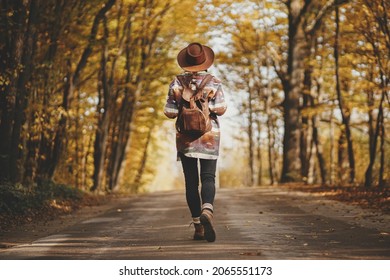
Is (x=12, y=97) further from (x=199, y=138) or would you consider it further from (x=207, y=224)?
(x=207, y=224)

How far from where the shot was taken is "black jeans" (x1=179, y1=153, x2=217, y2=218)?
6859 mm

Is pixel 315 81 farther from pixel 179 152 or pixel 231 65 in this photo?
pixel 179 152

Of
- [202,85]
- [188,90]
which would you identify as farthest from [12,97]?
[202,85]

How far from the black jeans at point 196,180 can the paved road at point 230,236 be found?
441mm

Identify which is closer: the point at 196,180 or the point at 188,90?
the point at 188,90

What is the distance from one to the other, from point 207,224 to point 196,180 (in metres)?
0.57

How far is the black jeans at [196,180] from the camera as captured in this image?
22.5ft

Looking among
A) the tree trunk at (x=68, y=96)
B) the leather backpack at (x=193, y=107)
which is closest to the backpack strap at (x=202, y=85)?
the leather backpack at (x=193, y=107)

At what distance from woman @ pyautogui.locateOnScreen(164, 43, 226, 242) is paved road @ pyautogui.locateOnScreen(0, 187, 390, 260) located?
423mm

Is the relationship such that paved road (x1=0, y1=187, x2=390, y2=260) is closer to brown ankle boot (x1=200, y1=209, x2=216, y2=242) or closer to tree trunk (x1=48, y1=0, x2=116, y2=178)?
brown ankle boot (x1=200, y1=209, x2=216, y2=242)

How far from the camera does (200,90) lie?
686 centimetres

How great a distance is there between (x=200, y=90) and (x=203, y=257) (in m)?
1.95

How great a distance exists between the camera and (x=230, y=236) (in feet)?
24.2

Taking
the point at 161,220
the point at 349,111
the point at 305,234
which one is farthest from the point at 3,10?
the point at 349,111
